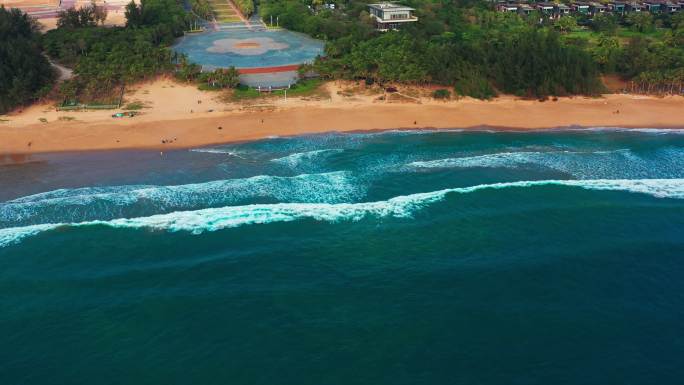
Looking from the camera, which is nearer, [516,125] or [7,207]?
[7,207]

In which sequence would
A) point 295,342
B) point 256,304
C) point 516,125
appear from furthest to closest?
point 516,125
point 256,304
point 295,342

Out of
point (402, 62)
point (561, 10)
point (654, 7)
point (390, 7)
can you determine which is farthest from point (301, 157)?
point (654, 7)

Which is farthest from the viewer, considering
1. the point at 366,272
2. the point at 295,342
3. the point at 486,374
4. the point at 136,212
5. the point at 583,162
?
the point at 583,162

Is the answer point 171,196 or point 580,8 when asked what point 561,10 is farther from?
point 171,196

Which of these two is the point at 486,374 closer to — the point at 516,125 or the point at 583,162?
the point at 583,162

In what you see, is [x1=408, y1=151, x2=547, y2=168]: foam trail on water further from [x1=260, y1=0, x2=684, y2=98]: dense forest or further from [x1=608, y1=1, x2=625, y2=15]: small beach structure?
[x1=608, y1=1, x2=625, y2=15]: small beach structure

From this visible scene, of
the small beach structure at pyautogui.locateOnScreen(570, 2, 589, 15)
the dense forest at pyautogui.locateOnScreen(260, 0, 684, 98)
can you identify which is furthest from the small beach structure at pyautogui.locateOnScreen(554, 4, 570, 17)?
the dense forest at pyautogui.locateOnScreen(260, 0, 684, 98)

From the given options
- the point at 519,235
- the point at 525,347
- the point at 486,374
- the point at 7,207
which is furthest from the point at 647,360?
the point at 7,207
